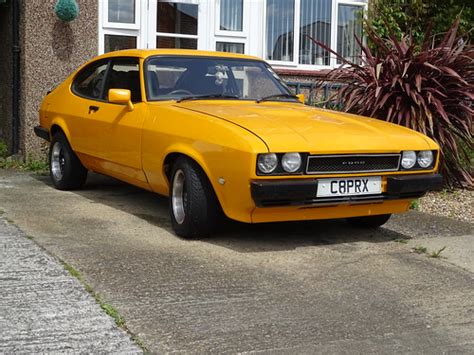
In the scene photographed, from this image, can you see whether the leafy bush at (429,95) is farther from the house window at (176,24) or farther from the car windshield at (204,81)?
the house window at (176,24)

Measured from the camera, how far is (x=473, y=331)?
3.87m

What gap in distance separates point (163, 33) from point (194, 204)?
6080mm

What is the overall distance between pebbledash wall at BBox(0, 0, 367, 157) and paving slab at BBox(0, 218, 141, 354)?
5.17m

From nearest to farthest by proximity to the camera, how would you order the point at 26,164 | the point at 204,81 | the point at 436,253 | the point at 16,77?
the point at 436,253 → the point at 204,81 → the point at 26,164 → the point at 16,77

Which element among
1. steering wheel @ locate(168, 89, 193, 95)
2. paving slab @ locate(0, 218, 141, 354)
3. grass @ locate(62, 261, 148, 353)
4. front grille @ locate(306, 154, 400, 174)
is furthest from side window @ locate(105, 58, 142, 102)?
grass @ locate(62, 261, 148, 353)

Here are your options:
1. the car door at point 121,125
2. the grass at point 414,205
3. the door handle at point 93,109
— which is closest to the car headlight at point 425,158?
the grass at point 414,205

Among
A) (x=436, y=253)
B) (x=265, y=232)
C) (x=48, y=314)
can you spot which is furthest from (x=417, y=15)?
(x=48, y=314)

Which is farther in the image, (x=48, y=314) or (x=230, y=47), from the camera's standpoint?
(x=230, y=47)

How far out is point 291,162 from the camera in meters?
4.96

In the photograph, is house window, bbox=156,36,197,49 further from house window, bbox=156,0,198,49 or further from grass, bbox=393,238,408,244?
grass, bbox=393,238,408,244

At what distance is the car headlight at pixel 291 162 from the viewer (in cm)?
494

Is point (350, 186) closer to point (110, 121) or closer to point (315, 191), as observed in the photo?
point (315, 191)

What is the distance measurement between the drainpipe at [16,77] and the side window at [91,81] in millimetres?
2349

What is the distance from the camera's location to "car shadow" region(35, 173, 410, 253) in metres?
5.49
